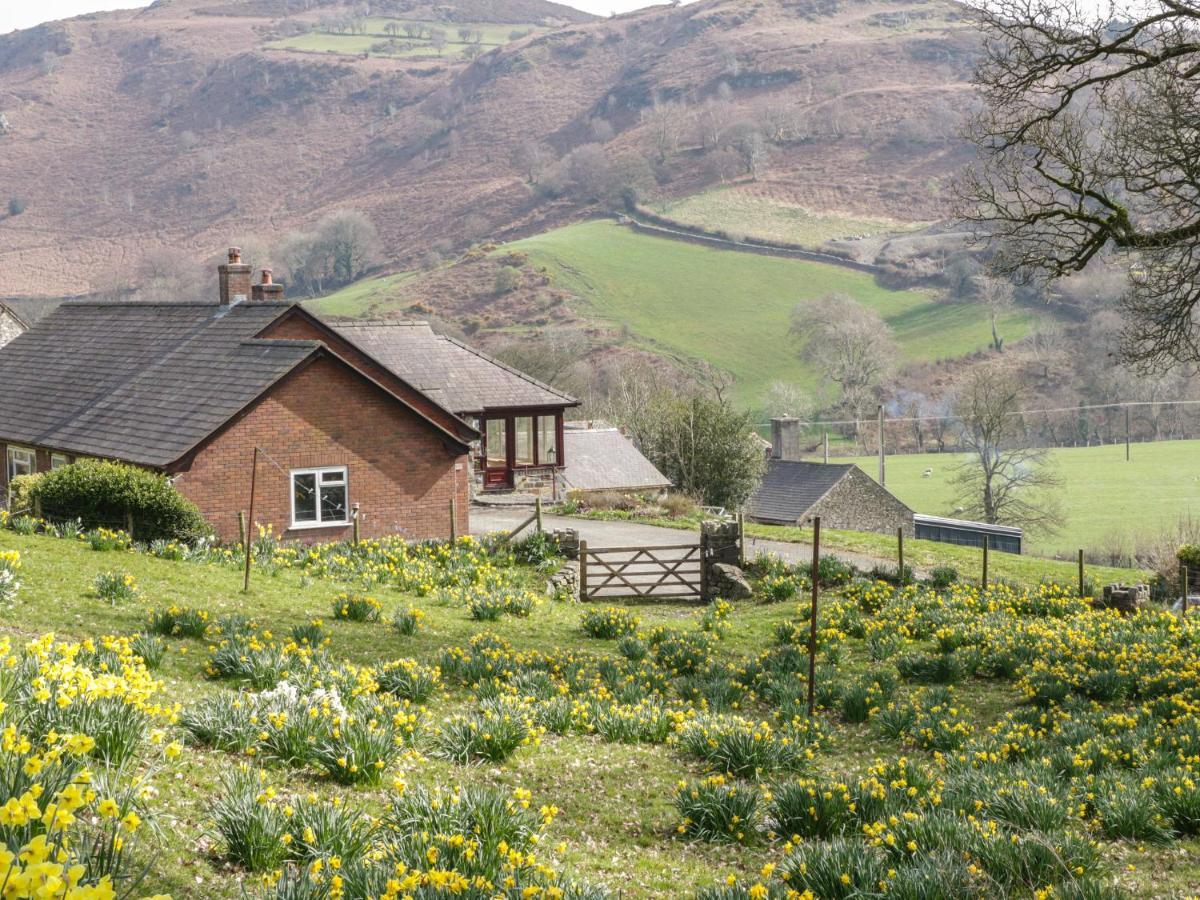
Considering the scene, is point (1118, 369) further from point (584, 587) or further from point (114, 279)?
point (114, 279)

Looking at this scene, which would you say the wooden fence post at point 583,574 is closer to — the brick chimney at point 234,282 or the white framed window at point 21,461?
the brick chimney at point 234,282

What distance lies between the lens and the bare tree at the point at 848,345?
9956 cm

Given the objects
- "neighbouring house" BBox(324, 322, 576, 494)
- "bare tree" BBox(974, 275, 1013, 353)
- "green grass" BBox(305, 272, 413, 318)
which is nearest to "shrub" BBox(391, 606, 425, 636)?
"neighbouring house" BBox(324, 322, 576, 494)

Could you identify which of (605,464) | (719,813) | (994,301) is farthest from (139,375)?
(994,301)

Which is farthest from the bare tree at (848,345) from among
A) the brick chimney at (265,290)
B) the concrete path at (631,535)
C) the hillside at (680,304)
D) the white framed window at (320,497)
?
the white framed window at (320,497)

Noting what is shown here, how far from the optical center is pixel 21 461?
3086cm

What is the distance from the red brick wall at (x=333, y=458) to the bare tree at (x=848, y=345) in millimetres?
61697

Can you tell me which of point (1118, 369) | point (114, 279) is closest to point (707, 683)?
point (1118, 369)

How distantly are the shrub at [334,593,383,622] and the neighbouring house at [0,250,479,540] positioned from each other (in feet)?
25.7

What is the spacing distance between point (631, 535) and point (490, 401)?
12788mm

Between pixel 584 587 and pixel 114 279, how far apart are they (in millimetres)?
187670

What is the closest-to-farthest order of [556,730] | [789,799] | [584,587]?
1. [789,799]
2. [556,730]
3. [584,587]

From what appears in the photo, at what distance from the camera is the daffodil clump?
5203 millimetres

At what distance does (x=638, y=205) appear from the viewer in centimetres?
18288
